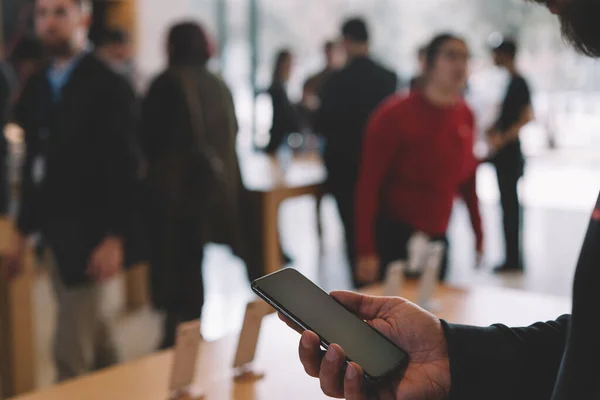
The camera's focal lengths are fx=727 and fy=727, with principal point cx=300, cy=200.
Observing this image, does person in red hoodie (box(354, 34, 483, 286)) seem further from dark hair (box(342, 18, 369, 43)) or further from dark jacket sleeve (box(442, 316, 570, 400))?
dark jacket sleeve (box(442, 316, 570, 400))

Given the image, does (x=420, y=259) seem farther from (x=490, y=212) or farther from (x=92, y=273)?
(x=490, y=212)

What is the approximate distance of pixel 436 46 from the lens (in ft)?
8.96

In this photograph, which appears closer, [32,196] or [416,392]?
[416,392]

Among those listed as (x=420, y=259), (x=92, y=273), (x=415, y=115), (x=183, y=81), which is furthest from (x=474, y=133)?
(x=92, y=273)

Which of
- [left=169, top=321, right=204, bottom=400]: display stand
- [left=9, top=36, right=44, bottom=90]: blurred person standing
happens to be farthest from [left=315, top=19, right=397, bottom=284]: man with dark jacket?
Result: [left=169, top=321, right=204, bottom=400]: display stand

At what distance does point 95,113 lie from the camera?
2.32 m

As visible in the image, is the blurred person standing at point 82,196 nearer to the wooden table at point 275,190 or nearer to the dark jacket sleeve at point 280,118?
the wooden table at point 275,190

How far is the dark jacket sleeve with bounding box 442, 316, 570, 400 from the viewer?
1.07 meters

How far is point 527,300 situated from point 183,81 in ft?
4.65

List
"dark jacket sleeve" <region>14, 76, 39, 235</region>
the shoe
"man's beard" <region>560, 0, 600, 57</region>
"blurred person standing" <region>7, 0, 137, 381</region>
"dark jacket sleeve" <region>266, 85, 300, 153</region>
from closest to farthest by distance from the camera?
1. "man's beard" <region>560, 0, 600, 57</region>
2. "blurred person standing" <region>7, 0, 137, 381</region>
3. "dark jacket sleeve" <region>14, 76, 39, 235</region>
4. the shoe
5. "dark jacket sleeve" <region>266, 85, 300, 153</region>

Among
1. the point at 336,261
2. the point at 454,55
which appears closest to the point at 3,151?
the point at 336,261

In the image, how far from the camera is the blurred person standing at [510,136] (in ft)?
15.7

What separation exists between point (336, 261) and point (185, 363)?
13.2 ft

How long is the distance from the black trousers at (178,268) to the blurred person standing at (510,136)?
8.97 feet
